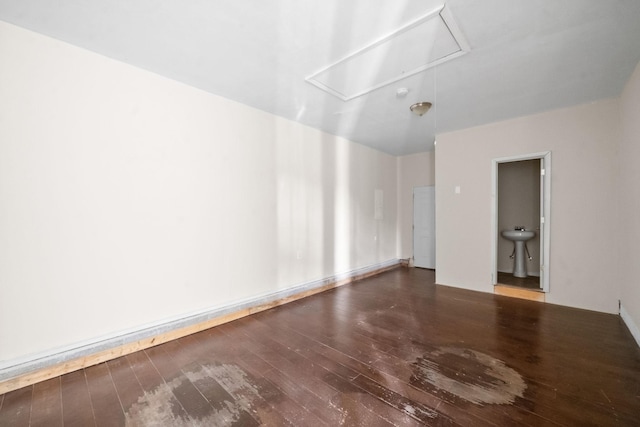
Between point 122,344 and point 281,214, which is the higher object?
point 281,214

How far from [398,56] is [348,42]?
Answer: 1.72 ft

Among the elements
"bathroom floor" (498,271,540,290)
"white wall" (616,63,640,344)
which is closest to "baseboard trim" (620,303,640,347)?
"white wall" (616,63,640,344)

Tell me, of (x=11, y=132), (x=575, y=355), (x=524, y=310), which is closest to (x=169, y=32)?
(x=11, y=132)

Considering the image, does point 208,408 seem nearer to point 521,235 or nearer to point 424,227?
point 521,235

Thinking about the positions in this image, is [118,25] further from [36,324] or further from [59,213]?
[36,324]

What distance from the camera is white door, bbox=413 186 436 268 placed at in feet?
19.2

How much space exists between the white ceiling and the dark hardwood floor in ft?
9.00

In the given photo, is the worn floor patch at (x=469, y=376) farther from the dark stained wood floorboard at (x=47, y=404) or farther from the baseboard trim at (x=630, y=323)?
the dark stained wood floorboard at (x=47, y=404)

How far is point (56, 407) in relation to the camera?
1.70 meters

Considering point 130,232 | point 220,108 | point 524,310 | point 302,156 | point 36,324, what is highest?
point 220,108

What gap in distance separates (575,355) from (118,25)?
4814 millimetres

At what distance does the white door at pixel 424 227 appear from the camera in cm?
584

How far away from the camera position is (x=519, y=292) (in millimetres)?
3828

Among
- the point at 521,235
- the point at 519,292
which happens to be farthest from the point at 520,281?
the point at 521,235
